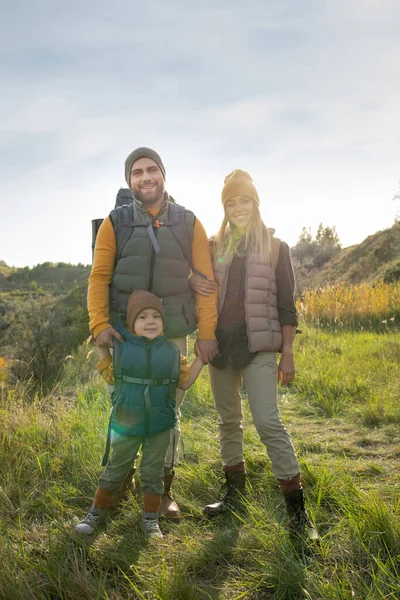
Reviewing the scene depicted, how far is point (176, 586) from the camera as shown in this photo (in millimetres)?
2100

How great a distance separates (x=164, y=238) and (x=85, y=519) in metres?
1.69

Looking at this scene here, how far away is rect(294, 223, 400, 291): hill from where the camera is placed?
2117 cm

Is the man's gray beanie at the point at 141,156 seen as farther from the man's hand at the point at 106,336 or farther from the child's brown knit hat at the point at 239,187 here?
the man's hand at the point at 106,336

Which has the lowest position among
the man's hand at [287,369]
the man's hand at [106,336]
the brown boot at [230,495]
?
the brown boot at [230,495]

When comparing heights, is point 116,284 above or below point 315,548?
above

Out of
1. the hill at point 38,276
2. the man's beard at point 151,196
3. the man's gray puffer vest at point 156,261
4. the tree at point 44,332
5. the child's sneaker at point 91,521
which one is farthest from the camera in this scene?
the hill at point 38,276

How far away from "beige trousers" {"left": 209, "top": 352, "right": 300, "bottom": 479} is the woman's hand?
1.57 feet

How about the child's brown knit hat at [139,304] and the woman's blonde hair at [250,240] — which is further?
the woman's blonde hair at [250,240]

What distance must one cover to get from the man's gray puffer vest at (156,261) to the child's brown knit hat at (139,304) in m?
0.15

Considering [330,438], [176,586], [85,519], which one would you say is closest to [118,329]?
[85,519]

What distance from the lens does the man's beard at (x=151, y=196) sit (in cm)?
299

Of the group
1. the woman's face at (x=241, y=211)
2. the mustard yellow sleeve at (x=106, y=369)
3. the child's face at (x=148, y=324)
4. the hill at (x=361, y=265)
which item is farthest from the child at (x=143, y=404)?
the hill at (x=361, y=265)

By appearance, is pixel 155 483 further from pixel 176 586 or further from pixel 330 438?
pixel 330 438

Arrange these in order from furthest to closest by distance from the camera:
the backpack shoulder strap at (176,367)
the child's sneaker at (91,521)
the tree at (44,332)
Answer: the tree at (44,332)
the backpack shoulder strap at (176,367)
the child's sneaker at (91,521)
